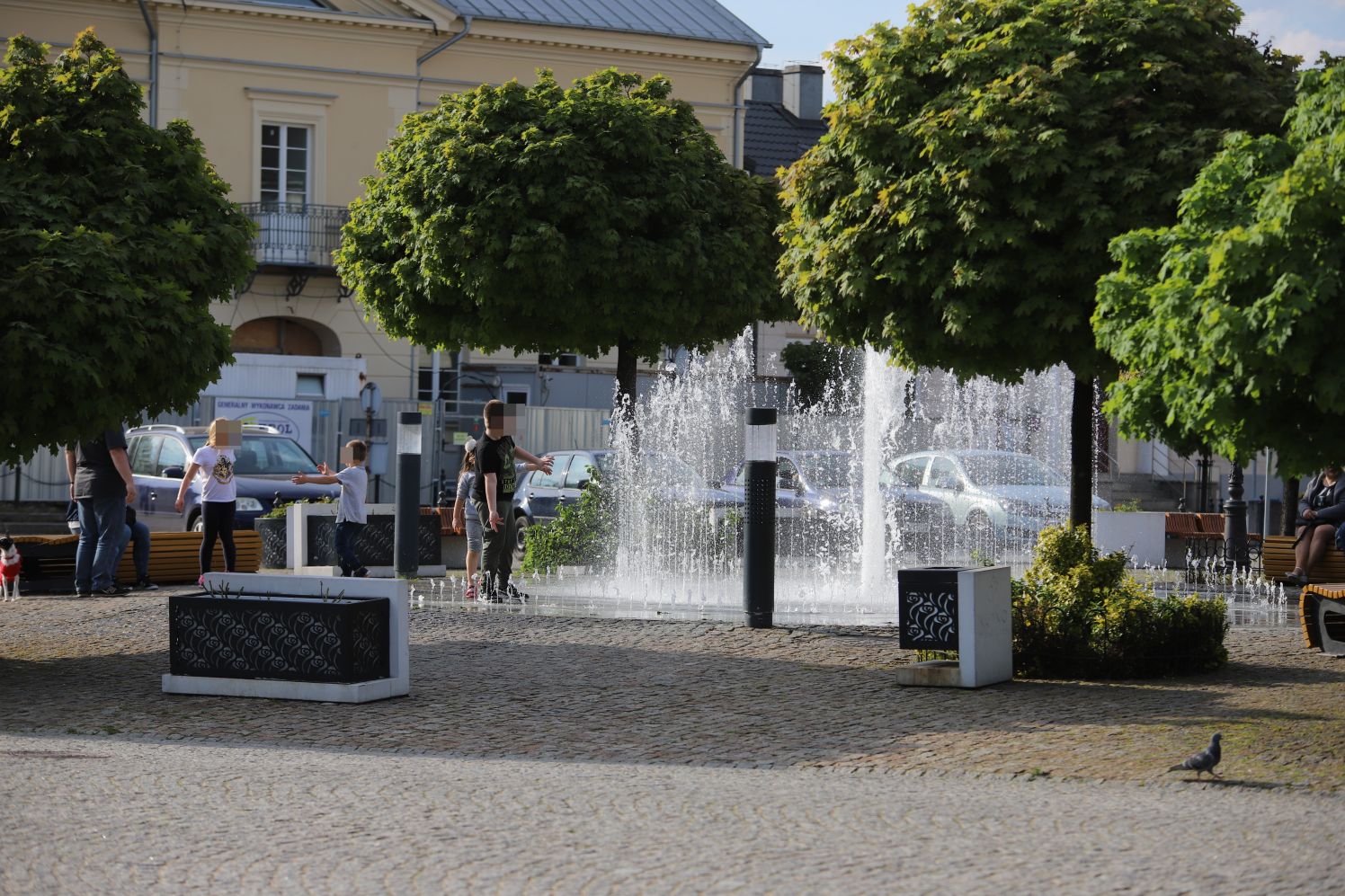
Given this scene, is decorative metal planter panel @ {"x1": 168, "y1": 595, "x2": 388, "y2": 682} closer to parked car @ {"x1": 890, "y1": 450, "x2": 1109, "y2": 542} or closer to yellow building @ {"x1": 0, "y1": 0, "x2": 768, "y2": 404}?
parked car @ {"x1": 890, "y1": 450, "x2": 1109, "y2": 542}

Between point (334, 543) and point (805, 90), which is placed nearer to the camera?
point (334, 543)

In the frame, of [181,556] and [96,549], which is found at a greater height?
[96,549]

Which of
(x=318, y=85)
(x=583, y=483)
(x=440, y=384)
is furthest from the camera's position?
(x=440, y=384)

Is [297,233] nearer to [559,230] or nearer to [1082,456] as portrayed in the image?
[559,230]

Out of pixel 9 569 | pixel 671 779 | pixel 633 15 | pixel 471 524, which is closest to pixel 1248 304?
pixel 671 779

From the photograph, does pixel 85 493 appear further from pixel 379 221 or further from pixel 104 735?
pixel 104 735

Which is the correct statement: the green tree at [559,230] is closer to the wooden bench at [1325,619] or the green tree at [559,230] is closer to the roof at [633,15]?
the wooden bench at [1325,619]

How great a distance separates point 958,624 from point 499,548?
5.81 metres

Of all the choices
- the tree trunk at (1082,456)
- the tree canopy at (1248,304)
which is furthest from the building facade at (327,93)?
the tree canopy at (1248,304)

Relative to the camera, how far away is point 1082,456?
1411 cm

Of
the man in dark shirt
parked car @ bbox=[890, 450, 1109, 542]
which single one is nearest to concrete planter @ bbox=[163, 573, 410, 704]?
the man in dark shirt

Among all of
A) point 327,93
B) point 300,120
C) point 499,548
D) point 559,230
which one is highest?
point 327,93

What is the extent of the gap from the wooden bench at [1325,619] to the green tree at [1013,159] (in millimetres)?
2215

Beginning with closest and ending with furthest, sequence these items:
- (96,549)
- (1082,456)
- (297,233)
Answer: (1082,456), (96,549), (297,233)
